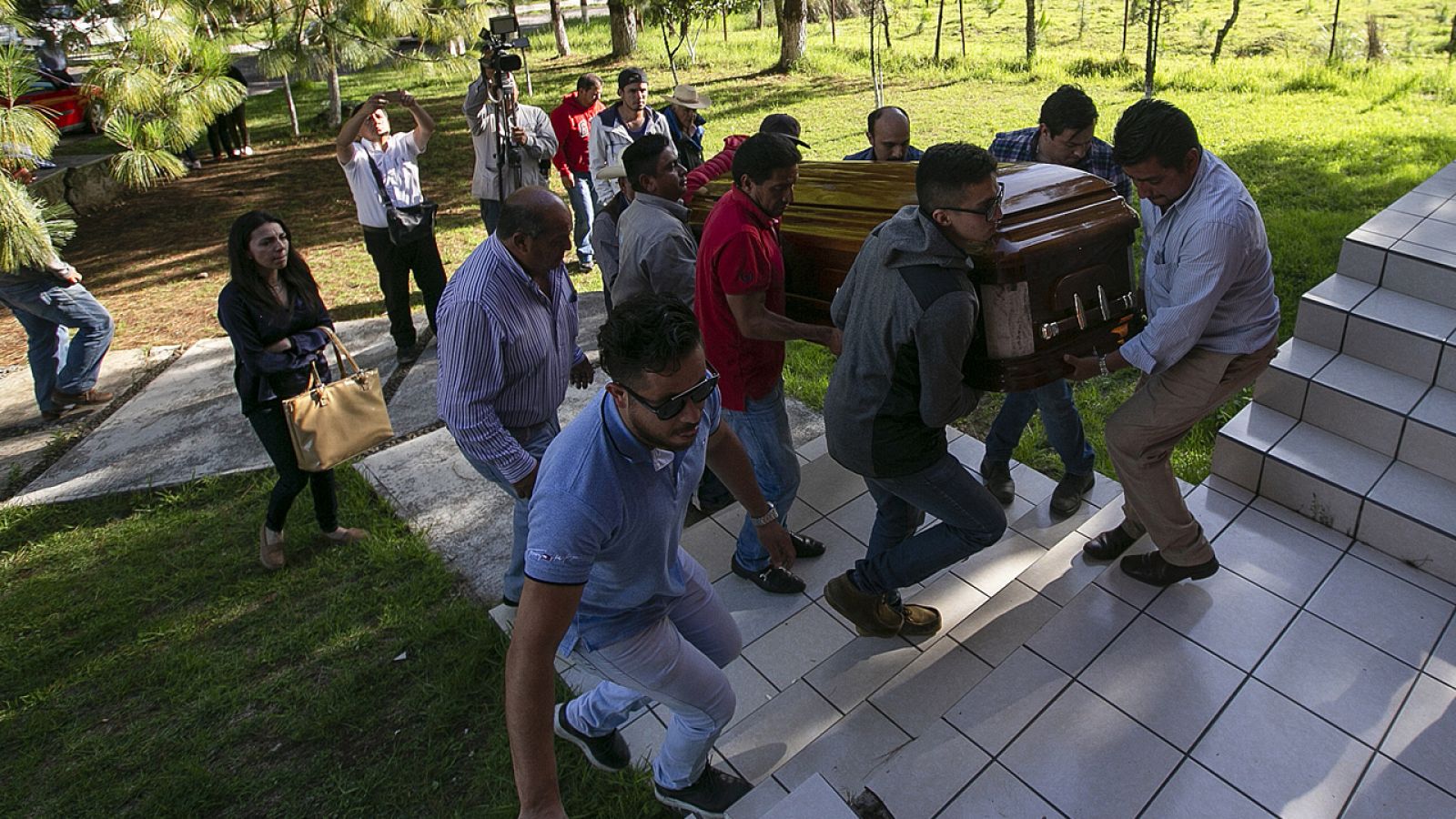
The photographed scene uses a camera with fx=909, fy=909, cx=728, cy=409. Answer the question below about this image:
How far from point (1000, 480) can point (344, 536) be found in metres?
2.85

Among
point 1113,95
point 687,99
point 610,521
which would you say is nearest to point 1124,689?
point 610,521

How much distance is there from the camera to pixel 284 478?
3744 millimetres

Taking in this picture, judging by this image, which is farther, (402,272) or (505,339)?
(402,272)

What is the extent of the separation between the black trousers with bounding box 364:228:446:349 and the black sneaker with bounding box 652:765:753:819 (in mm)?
3884

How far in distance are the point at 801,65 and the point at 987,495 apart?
40.3ft

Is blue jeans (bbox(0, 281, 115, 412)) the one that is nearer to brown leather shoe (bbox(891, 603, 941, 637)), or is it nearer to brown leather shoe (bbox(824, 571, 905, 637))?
brown leather shoe (bbox(824, 571, 905, 637))

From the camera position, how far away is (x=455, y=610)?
11.4 ft

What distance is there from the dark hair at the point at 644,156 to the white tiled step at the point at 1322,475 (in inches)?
97.0

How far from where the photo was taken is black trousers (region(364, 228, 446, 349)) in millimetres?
5539

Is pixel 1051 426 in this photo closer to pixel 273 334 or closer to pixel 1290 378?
pixel 1290 378

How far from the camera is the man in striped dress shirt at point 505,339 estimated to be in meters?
2.77

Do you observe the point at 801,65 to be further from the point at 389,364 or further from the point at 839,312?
the point at 839,312

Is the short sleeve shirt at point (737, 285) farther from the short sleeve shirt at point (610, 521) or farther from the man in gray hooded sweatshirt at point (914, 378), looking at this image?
the short sleeve shirt at point (610, 521)

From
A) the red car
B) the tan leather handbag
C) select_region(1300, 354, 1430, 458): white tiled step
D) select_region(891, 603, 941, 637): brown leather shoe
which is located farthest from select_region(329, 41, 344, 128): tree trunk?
select_region(1300, 354, 1430, 458): white tiled step
